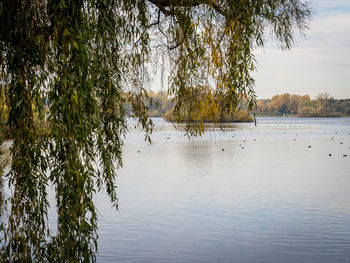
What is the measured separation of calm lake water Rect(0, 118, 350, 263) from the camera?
7.39 meters

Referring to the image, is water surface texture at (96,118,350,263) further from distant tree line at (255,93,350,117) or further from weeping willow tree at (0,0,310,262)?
distant tree line at (255,93,350,117)

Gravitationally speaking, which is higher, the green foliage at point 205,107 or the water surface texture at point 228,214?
the green foliage at point 205,107

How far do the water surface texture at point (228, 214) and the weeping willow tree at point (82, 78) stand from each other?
11.2 ft

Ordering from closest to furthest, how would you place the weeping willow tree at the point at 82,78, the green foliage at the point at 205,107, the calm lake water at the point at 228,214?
the weeping willow tree at the point at 82,78 < the green foliage at the point at 205,107 < the calm lake water at the point at 228,214

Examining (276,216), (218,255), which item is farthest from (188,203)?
(218,255)

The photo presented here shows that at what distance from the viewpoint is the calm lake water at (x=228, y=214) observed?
739 centimetres

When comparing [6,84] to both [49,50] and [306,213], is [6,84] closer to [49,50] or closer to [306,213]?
[49,50]

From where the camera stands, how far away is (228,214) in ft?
32.7

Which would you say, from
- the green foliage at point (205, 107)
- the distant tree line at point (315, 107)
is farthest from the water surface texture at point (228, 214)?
the distant tree line at point (315, 107)

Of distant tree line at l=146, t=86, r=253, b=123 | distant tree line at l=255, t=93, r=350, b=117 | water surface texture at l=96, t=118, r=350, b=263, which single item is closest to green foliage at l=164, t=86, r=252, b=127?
distant tree line at l=146, t=86, r=253, b=123

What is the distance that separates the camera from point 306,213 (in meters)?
9.96

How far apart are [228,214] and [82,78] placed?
7.43 meters

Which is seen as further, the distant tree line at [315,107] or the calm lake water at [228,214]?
the distant tree line at [315,107]

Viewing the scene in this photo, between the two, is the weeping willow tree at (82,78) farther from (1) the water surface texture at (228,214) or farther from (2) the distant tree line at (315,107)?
(2) the distant tree line at (315,107)
